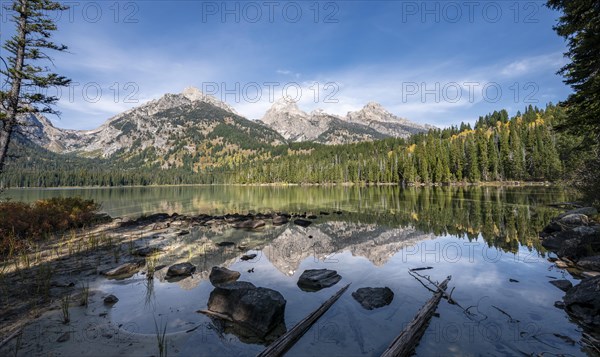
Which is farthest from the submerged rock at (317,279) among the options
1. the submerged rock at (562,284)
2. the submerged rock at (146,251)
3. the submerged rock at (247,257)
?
the submerged rock at (146,251)

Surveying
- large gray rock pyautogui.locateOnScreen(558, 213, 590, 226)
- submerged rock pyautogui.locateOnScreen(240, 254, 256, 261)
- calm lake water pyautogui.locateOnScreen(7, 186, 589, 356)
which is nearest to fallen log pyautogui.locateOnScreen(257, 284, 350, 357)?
calm lake water pyautogui.locateOnScreen(7, 186, 589, 356)

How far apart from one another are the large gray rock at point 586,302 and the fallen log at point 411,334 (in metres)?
4.12

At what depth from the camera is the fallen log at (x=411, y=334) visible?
6.89 meters

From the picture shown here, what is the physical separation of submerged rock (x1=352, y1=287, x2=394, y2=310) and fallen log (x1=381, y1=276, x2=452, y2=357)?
1.59 meters

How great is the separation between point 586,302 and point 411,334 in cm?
637

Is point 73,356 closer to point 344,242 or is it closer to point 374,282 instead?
point 374,282

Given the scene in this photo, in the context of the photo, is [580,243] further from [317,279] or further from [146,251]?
[146,251]

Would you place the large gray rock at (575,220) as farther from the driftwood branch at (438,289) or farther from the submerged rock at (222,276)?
the submerged rock at (222,276)

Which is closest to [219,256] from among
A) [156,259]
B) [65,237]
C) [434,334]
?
[156,259]

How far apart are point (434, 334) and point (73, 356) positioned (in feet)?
32.0

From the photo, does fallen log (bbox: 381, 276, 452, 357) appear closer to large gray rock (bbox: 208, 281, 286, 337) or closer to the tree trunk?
large gray rock (bbox: 208, 281, 286, 337)

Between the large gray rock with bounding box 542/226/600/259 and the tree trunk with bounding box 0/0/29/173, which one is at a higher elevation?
the tree trunk with bounding box 0/0/29/173

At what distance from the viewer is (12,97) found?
779 inches

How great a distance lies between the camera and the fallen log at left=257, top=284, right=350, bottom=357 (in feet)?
22.3
